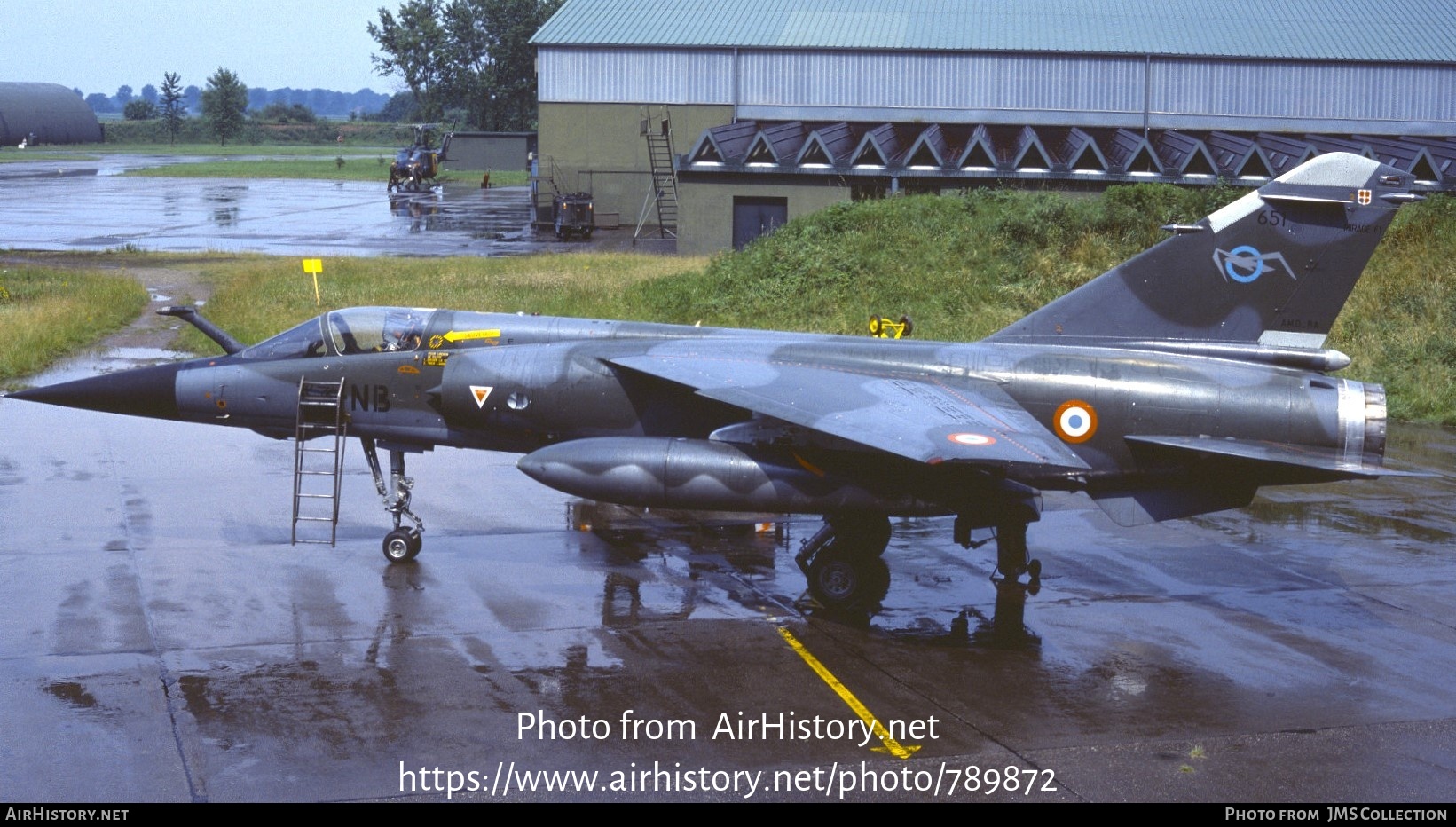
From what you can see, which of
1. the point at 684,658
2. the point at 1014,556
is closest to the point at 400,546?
the point at 684,658

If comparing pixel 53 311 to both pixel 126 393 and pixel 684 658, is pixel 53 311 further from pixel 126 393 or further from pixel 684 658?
pixel 684 658

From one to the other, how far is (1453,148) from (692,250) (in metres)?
25.6

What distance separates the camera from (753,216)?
4366cm

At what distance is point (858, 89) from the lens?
159 ft

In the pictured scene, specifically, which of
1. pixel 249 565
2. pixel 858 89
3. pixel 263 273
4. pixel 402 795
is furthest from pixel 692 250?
pixel 402 795

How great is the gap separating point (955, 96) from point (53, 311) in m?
31.0

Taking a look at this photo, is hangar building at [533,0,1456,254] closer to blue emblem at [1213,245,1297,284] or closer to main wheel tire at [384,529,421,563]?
blue emblem at [1213,245,1297,284]

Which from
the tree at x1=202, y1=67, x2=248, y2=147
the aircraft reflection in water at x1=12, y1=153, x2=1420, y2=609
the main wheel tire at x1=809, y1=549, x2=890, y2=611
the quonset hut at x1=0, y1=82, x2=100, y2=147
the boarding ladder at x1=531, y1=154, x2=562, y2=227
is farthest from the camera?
the tree at x1=202, y1=67, x2=248, y2=147

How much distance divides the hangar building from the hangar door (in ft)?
0.23

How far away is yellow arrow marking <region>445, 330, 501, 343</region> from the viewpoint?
14398 millimetres

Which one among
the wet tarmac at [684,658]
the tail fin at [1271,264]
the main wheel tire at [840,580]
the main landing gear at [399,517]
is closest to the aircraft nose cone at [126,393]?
the wet tarmac at [684,658]

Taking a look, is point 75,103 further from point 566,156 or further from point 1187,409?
point 1187,409

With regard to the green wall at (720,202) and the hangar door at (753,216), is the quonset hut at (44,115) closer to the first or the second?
the green wall at (720,202)

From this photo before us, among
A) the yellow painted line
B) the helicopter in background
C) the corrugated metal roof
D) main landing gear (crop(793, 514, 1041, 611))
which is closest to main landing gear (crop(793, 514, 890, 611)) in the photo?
main landing gear (crop(793, 514, 1041, 611))
